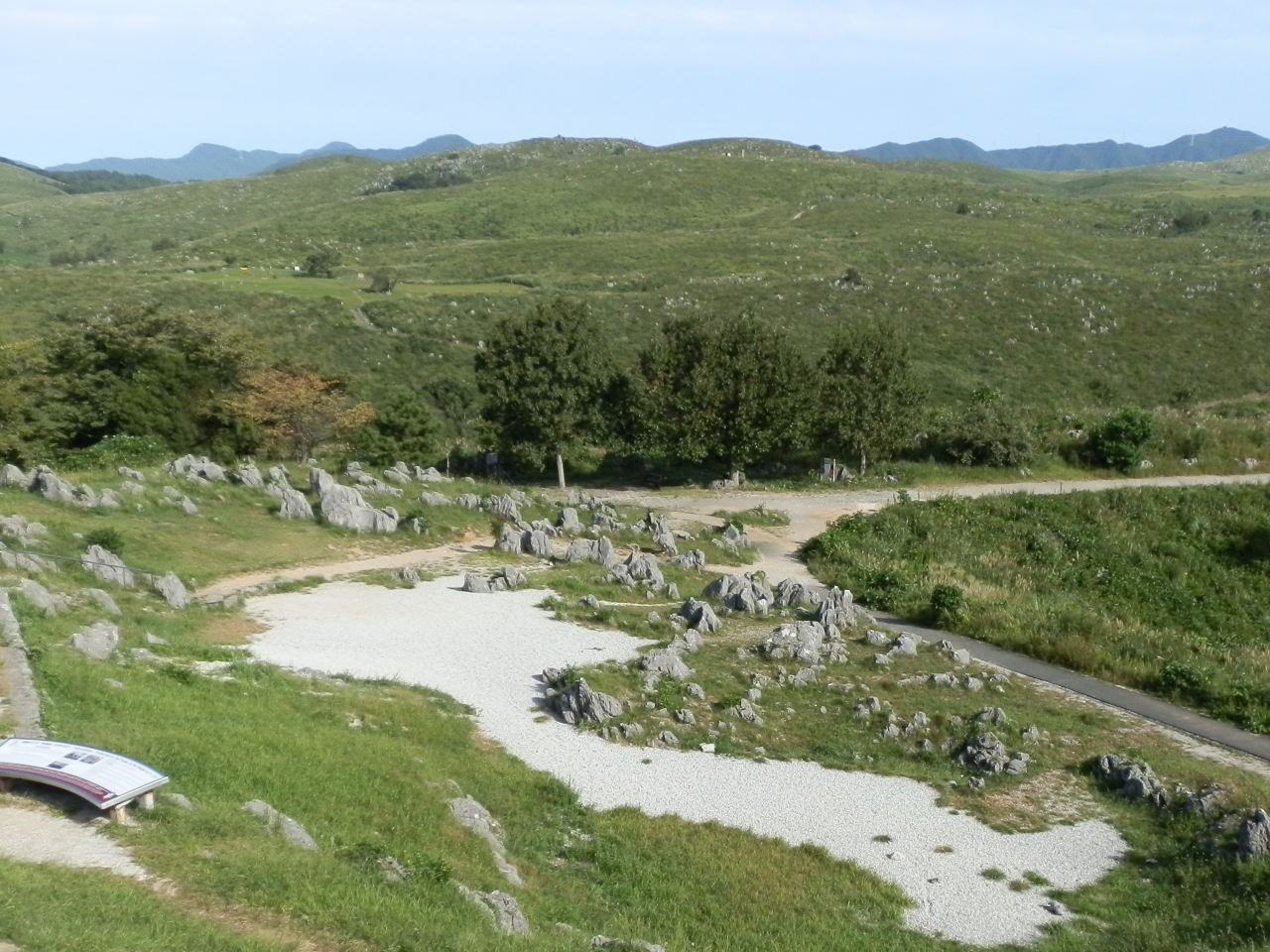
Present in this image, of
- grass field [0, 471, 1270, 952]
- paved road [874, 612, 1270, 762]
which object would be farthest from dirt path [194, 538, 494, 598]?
paved road [874, 612, 1270, 762]

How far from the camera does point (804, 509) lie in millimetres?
32156

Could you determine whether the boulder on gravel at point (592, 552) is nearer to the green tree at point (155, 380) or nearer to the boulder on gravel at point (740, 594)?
the boulder on gravel at point (740, 594)

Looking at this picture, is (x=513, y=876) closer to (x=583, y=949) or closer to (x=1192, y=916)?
(x=583, y=949)

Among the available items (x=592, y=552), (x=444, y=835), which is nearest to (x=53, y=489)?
(x=592, y=552)

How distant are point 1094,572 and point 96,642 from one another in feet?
74.4

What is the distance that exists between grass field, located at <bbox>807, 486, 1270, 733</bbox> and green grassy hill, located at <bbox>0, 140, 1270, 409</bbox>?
1903 centimetres

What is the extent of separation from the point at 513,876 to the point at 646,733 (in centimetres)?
507

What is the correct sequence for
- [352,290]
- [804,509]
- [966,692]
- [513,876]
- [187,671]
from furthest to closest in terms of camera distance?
[352,290]
[804,509]
[966,692]
[187,671]
[513,876]

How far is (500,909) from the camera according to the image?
32.1 ft

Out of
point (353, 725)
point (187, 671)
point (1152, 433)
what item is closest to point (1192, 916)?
point (353, 725)

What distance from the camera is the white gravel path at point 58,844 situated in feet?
28.6

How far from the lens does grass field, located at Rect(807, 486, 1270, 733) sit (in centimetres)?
2072

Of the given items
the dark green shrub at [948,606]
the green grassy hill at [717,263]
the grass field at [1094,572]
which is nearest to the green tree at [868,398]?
the grass field at [1094,572]

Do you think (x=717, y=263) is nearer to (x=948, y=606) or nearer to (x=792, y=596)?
(x=792, y=596)
